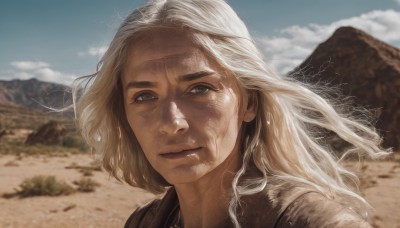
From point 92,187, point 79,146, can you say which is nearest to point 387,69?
point 92,187

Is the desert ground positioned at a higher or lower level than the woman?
lower

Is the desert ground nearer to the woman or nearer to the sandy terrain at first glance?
the sandy terrain

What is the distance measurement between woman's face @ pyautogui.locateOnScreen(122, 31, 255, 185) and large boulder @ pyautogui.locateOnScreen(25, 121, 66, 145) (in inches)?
1338

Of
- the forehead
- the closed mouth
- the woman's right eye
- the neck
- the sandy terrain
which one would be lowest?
the sandy terrain

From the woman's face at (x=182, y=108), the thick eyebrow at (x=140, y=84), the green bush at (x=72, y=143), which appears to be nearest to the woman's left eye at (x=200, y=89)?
the woman's face at (x=182, y=108)

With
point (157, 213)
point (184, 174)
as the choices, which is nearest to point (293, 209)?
point (184, 174)

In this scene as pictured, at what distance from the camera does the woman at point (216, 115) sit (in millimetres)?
1822

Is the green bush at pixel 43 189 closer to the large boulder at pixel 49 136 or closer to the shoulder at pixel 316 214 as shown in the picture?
the shoulder at pixel 316 214

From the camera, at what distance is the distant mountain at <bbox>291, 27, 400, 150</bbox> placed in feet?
61.5

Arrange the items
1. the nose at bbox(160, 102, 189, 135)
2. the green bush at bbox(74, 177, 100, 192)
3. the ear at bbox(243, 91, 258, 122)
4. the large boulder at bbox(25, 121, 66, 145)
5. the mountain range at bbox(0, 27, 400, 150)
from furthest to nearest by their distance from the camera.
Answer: the large boulder at bbox(25, 121, 66, 145)
the mountain range at bbox(0, 27, 400, 150)
the green bush at bbox(74, 177, 100, 192)
the ear at bbox(243, 91, 258, 122)
the nose at bbox(160, 102, 189, 135)

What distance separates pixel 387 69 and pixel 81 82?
63.4ft

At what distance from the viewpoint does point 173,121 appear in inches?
70.3

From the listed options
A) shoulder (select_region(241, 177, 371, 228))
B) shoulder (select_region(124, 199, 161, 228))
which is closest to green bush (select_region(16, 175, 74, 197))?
shoulder (select_region(124, 199, 161, 228))

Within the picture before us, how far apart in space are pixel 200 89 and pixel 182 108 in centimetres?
12
